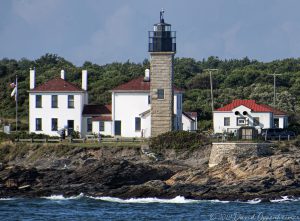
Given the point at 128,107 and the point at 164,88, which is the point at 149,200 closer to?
the point at 164,88

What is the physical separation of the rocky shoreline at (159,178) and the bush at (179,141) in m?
1.30

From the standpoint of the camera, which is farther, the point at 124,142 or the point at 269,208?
the point at 124,142

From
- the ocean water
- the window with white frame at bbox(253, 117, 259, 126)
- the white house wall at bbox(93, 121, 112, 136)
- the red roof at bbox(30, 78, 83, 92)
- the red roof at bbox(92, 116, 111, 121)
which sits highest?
the red roof at bbox(30, 78, 83, 92)

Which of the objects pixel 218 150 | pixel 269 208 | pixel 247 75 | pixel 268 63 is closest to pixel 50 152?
pixel 218 150

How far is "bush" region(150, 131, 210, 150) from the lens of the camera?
201 ft

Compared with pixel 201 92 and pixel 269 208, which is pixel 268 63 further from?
pixel 269 208

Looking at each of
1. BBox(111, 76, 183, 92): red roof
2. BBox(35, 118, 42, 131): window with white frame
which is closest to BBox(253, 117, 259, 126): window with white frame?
BBox(111, 76, 183, 92): red roof

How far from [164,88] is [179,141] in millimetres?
3503

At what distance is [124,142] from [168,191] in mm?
10613

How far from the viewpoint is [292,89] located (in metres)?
89.8

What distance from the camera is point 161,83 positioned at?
2517 inches

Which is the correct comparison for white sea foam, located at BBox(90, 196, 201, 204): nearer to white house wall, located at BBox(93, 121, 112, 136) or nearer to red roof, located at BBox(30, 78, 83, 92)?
white house wall, located at BBox(93, 121, 112, 136)

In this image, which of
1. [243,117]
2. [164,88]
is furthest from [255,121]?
[164,88]

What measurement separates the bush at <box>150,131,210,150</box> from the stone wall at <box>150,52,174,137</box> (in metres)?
1.94
